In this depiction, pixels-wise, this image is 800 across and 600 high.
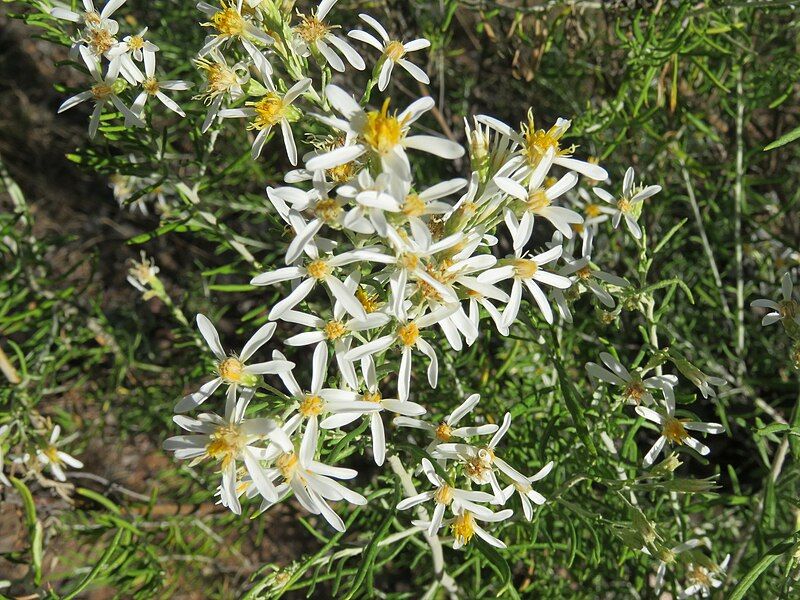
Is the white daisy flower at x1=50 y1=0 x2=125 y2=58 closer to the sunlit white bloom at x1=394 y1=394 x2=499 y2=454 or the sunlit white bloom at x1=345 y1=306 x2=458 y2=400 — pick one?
the sunlit white bloom at x1=345 y1=306 x2=458 y2=400

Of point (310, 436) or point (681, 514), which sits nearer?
point (310, 436)

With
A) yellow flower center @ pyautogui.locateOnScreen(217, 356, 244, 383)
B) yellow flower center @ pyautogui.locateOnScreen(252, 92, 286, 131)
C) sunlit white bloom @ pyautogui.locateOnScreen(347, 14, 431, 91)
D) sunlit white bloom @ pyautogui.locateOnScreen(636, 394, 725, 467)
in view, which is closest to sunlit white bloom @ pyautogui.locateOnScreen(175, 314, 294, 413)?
yellow flower center @ pyautogui.locateOnScreen(217, 356, 244, 383)

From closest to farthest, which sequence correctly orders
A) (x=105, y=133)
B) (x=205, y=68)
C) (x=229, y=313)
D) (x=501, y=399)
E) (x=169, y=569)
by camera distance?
(x=205, y=68) → (x=105, y=133) → (x=501, y=399) → (x=169, y=569) → (x=229, y=313)

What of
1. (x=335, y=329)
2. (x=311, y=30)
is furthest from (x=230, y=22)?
(x=335, y=329)

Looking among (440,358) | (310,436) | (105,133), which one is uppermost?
(105,133)

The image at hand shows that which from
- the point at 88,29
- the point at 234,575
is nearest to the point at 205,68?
the point at 88,29

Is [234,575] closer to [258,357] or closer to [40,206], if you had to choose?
[258,357]
